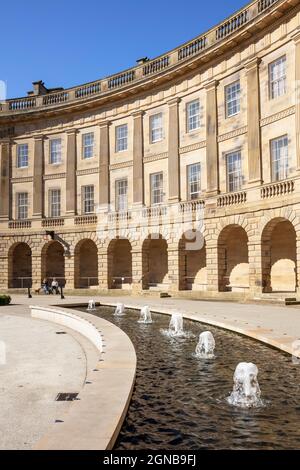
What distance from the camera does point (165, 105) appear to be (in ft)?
99.7

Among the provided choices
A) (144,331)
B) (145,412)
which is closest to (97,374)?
(145,412)

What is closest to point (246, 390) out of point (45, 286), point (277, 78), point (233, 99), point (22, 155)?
point (277, 78)

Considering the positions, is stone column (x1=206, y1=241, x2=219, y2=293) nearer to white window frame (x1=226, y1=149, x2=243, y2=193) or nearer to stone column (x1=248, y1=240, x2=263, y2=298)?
stone column (x1=248, y1=240, x2=263, y2=298)

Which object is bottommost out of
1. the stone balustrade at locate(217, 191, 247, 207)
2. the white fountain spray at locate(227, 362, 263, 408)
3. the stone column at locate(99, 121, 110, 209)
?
the white fountain spray at locate(227, 362, 263, 408)

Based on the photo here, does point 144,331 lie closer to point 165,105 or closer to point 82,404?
point 82,404

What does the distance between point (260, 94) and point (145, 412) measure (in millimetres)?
21714

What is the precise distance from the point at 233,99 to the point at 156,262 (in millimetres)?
12428

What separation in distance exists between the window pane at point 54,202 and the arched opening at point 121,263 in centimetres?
597

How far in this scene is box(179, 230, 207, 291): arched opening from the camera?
92.0 ft

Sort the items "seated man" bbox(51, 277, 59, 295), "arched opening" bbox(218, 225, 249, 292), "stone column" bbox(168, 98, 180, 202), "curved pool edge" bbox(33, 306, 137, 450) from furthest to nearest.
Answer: "seated man" bbox(51, 277, 59, 295) < "stone column" bbox(168, 98, 180, 202) < "arched opening" bbox(218, 225, 249, 292) < "curved pool edge" bbox(33, 306, 137, 450)

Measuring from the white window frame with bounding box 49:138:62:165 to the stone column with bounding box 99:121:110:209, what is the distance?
410cm

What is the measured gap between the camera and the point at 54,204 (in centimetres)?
3569

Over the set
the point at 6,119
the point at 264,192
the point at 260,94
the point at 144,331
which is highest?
the point at 6,119

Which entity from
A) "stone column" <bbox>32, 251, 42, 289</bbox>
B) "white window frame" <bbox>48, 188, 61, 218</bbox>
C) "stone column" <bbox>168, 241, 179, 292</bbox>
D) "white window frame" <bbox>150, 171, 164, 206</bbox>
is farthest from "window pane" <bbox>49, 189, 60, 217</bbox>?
"stone column" <bbox>168, 241, 179, 292</bbox>
